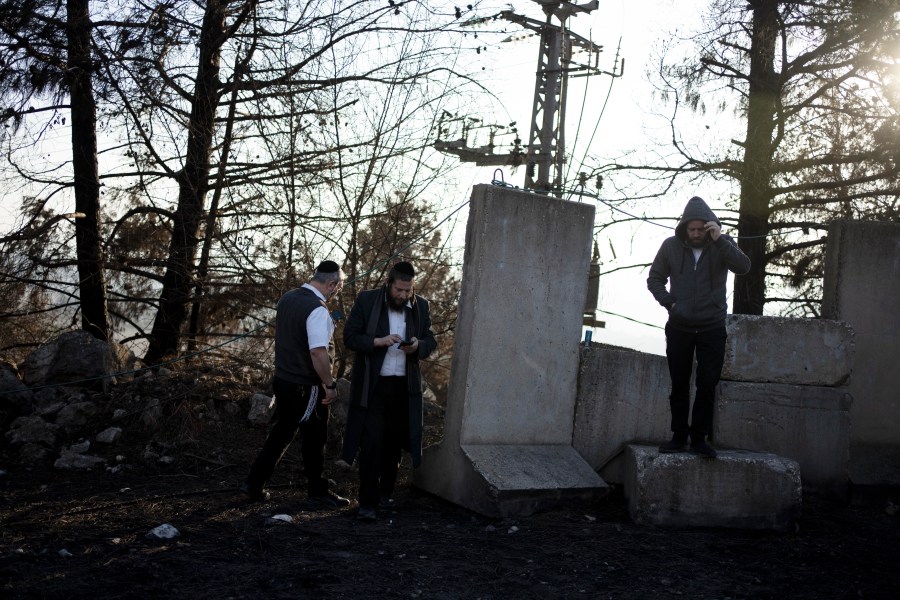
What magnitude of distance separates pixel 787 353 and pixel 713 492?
4.98 feet

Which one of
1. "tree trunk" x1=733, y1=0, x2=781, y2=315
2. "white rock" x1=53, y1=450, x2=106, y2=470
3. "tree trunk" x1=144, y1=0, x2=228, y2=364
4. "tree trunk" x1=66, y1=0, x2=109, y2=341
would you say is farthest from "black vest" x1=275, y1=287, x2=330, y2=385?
"tree trunk" x1=733, y1=0, x2=781, y2=315

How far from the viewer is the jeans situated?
18.6 ft

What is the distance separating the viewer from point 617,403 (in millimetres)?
6422

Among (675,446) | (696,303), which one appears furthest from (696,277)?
(675,446)

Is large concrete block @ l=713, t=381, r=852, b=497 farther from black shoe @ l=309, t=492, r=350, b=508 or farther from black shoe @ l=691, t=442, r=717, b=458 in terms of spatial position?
black shoe @ l=309, t=492, r=350, b=508

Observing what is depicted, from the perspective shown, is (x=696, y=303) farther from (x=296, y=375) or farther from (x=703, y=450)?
(x=296, y=375)

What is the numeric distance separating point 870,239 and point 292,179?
5429mm

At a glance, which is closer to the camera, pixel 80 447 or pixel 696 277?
pixel 696 277

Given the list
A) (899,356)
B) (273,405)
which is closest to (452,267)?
(273,405)

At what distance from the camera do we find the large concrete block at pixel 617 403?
6.38m

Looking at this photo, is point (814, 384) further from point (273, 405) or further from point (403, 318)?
point (273, 405)

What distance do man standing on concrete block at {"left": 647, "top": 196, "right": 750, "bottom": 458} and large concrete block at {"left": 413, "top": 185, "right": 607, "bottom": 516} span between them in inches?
28.4

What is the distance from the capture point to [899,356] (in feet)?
22.5

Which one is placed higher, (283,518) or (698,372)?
(698,372)
